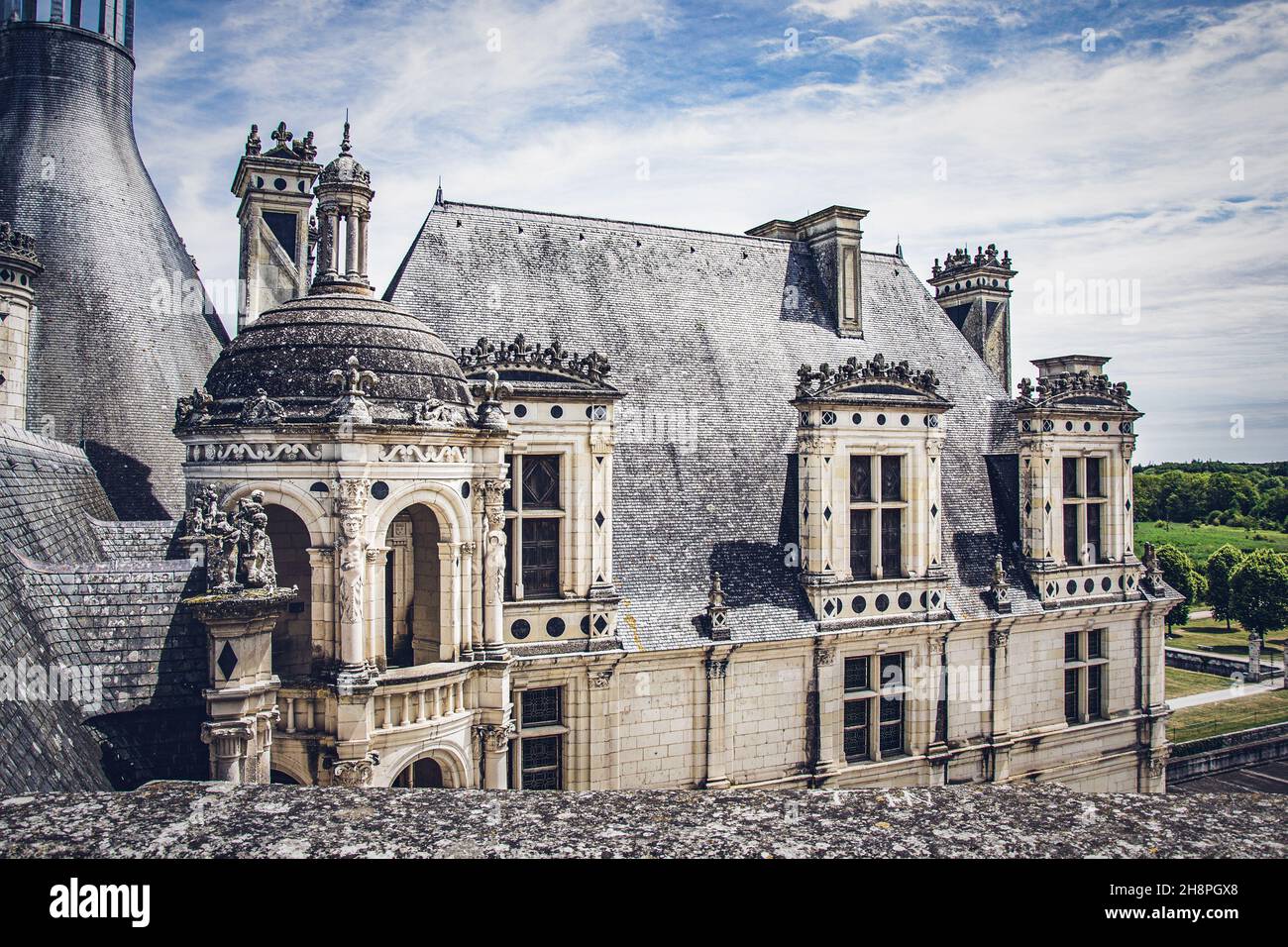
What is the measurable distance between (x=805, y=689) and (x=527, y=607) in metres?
6.84

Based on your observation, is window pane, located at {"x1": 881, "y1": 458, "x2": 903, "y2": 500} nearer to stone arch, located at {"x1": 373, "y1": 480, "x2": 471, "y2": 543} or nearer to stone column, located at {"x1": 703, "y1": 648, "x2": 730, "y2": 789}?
stone column, located at {"x1": 703, "y1": 648, "x2": 730, "y2": 789}

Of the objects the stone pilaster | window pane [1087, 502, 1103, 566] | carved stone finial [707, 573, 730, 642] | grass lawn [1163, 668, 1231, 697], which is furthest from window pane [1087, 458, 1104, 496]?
grass lawn [1163, 668, 1231, 697]

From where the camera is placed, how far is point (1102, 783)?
24969 millimetres

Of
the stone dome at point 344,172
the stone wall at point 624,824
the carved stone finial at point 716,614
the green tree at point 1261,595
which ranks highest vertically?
the stone dome at point 344,172

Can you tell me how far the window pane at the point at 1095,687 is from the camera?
2536 cm

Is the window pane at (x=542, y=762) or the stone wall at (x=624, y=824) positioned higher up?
the stone wall at (x=624, y=824)

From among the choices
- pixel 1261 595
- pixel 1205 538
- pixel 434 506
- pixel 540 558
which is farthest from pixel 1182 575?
pixel 434 506

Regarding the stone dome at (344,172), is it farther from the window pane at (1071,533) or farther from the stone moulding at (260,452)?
the window pane at (1071,533)

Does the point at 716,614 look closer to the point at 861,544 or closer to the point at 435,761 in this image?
the point at 861,544

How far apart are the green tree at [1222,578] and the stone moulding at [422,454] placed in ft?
234

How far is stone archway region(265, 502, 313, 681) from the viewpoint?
49.1 feet

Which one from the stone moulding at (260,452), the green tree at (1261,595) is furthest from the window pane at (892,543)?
the green tree at (1261,595)

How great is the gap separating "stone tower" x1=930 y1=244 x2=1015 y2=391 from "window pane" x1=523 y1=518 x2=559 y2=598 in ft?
57.8
